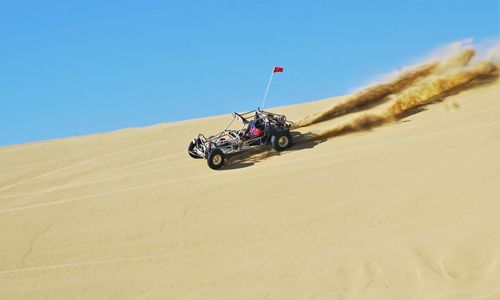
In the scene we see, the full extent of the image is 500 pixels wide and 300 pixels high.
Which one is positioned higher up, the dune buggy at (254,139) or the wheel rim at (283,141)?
the dune buggy at (254,139)

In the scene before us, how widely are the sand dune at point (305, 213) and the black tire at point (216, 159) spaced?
0.21 meters

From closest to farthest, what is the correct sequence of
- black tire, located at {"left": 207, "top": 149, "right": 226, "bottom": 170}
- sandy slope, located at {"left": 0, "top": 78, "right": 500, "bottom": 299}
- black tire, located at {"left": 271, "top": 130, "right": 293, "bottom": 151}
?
sandy slope, located at {"left": 0, "top": 78, "right": 500, "bottom": 299} < black tire, located at {"left": 207, "top": 149, "right": 226, "bottom": 170} < black tire, located at {"left": 271, "top": 130, "right": 293, "bottom": 151}

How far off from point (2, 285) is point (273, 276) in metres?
4.76

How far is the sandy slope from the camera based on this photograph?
10.4 metres

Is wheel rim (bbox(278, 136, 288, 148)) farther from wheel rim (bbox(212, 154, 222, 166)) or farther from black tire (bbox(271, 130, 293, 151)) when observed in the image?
wheel rim (bbox(212, 154, 222, 166))

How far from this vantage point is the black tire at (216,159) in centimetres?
1397

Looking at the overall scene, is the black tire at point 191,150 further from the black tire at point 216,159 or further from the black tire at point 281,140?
the black tire at point 281,140

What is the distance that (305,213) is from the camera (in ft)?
39.2

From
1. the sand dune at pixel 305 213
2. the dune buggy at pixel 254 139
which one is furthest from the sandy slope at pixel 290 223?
the dune buggy at pixel 254 139

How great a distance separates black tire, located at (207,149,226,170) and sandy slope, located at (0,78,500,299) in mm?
213

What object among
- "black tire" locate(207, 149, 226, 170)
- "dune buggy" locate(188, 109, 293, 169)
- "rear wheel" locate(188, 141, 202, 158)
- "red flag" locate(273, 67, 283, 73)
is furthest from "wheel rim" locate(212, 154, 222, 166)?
"red flag" locate(273, 67, 283, 73)

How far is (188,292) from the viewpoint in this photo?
10.6 meters

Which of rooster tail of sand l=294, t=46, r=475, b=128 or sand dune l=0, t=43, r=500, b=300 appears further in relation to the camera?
rooster tail of sand l=294, t=46, r=475, b=128

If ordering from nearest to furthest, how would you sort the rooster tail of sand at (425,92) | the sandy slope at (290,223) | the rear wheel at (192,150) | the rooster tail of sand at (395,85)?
the sandy slope at (290,223) < the rear wheel at (192,150) < the rooster tail of sand at (425,92) < the rooster tail of sand at (395,85)
